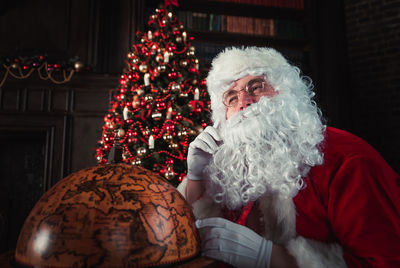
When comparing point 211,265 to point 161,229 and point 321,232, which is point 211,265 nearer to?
point 161,229

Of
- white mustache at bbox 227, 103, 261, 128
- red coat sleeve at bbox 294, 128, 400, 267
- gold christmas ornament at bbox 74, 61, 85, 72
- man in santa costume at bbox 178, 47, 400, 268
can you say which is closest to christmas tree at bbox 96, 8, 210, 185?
gold christmas ornament at bbox 74, 61, 85, 72

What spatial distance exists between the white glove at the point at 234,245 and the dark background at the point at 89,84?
10.1ft

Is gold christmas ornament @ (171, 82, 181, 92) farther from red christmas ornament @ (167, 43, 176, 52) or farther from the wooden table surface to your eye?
the wooden table surface

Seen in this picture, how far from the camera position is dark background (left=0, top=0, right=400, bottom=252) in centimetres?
374

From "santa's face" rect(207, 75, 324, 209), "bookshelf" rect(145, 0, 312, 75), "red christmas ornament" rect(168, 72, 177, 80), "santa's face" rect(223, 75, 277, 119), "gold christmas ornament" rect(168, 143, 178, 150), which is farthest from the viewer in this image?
"bookshelf" rect(145, 0, 312, 75)

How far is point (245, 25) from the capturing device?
4258mm

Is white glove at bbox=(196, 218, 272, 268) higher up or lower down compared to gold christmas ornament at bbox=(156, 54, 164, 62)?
lower down

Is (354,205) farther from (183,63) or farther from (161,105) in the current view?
(183,63)

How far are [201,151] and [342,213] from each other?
71cm

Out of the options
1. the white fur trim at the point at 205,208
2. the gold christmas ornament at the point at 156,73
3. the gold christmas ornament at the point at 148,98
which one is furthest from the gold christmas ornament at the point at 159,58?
the white fur trim at the point at 205,208

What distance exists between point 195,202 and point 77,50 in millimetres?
3391

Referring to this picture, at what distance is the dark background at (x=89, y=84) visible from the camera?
374 centimetres

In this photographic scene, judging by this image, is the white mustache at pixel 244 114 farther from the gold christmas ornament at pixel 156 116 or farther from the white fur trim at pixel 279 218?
the gold christmas ornament at pixel 156 116

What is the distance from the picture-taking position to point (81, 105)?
12.5 feet
